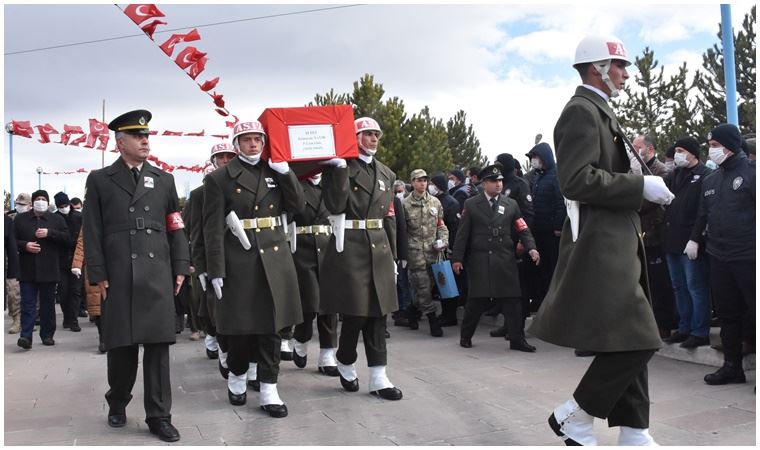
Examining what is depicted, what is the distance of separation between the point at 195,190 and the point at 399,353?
2.76 m

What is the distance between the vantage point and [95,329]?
1295 cm

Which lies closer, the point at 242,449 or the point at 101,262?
the point at 242,449

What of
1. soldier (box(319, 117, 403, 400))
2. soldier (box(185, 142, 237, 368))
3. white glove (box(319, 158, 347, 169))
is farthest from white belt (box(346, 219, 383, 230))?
soldier (box(185, 142, 237, 368))

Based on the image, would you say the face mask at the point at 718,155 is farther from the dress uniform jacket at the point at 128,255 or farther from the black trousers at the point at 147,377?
the black trousers at the point at 147,377

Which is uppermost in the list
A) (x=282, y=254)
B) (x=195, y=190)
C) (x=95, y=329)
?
(x=195, y=190)

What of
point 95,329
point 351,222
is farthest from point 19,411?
point 95,329

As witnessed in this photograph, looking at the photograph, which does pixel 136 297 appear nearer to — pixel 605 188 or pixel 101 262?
pixel 101 262

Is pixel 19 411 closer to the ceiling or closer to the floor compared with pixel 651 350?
closer to the floor

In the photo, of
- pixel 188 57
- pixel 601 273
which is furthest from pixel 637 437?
pixel 188 57

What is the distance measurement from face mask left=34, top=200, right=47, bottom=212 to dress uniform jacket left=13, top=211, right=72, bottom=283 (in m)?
0.10

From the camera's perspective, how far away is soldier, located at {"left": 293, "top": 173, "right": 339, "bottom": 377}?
306 inches

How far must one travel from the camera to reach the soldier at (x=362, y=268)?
665cm

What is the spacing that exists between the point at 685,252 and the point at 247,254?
3575 mm

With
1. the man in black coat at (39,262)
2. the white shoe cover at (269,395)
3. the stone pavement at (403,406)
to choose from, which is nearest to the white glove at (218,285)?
the white shoe cover at (269,395)
